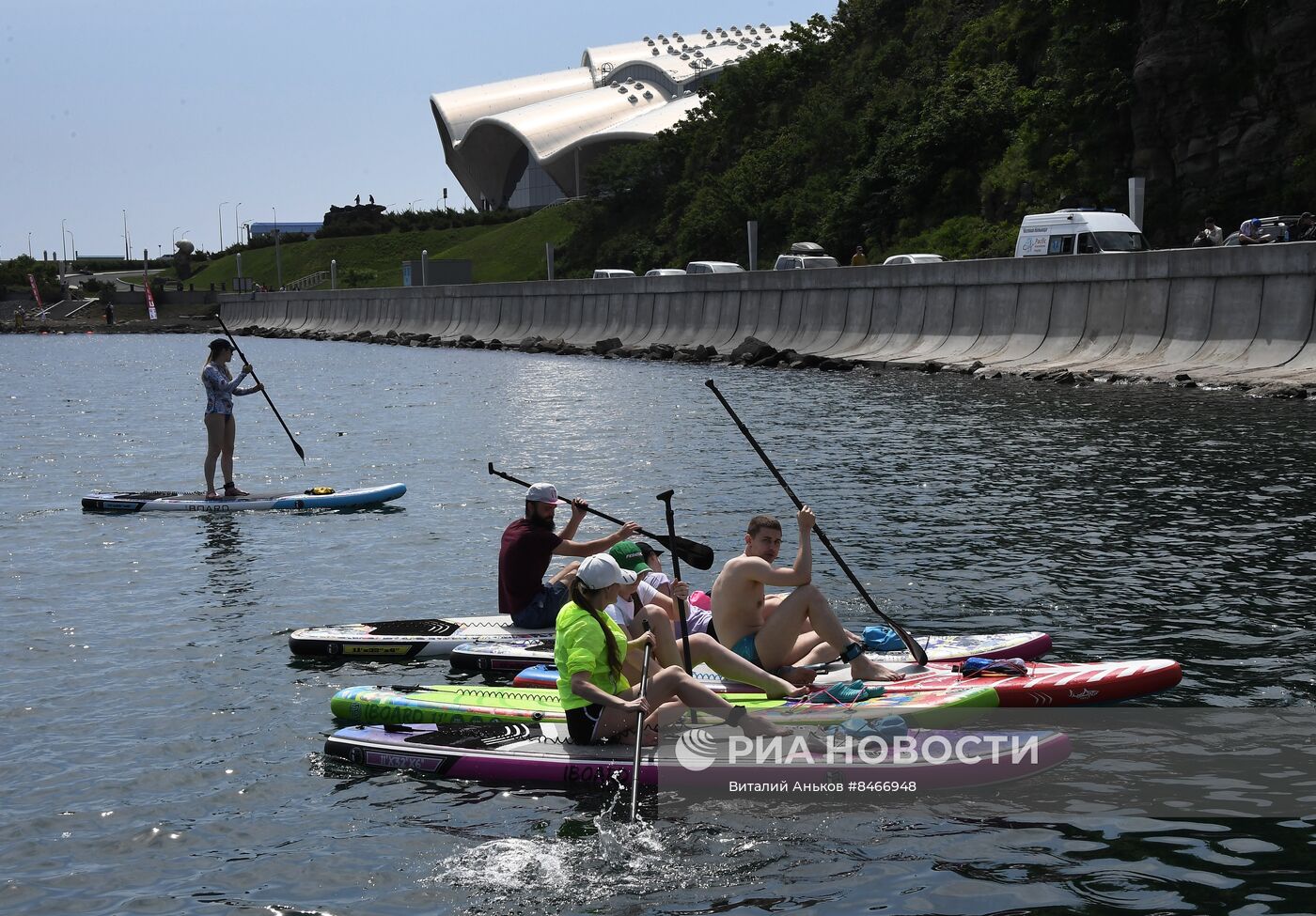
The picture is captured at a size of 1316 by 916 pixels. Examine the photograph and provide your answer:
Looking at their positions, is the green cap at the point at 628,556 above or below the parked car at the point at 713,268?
below

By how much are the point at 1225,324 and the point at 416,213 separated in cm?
11738

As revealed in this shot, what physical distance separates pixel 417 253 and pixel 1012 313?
98923 millimetres

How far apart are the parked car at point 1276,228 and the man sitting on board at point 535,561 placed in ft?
94.4

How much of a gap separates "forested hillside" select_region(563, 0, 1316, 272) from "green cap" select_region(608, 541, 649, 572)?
124ft

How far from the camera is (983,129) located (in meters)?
59.6

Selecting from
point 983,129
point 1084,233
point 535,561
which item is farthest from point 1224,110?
point 535,561

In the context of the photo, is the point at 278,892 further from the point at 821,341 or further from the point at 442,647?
the point at 821,341

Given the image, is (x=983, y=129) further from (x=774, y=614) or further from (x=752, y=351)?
(x=774, y=614)

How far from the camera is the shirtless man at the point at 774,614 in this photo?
1095 centimetres

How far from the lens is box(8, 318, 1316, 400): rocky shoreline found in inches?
1366

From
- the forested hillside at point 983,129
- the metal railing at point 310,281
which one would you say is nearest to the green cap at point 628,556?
the forested hillside at point 983,129

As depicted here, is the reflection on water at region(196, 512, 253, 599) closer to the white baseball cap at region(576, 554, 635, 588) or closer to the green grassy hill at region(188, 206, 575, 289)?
the white baseball cap at region(576, 554, 635, 588)

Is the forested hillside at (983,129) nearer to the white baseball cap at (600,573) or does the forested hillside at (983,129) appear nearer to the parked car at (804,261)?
the parked car at (804,261)

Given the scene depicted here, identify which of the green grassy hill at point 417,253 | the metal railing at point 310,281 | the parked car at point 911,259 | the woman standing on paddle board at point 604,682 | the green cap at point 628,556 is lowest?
the woman standing on paddle board at point 604,682
